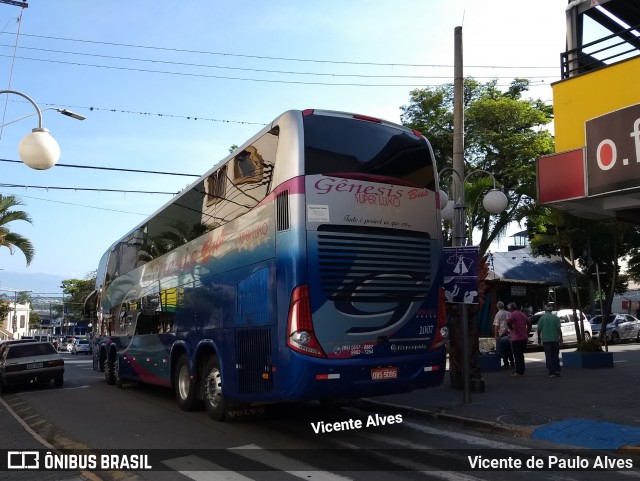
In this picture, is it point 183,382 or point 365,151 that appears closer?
point 365,151

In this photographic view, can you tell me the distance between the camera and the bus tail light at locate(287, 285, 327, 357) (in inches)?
284

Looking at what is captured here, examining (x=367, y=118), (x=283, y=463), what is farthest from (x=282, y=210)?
(x=283, y=463)

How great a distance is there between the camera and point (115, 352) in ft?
55.6

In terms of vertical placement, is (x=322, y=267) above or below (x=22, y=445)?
above

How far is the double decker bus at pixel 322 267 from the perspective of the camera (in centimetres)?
734

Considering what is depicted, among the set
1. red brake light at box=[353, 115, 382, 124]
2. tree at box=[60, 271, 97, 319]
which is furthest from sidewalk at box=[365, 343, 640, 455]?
tree at box=[60, 271, 97, 319]

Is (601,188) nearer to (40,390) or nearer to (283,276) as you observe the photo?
(283,276)

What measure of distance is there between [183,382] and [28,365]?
849cm

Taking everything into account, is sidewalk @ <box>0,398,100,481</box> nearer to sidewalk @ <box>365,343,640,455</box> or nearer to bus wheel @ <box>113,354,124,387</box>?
bus wheel @ <box>113,354,124,387</box>

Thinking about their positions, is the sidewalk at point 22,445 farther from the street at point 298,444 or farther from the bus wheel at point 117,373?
the bus wheel at point 117,373

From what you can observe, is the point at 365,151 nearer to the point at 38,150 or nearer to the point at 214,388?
the point at 214,388

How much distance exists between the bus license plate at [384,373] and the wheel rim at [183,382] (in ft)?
14.5

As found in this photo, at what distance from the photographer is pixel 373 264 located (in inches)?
309

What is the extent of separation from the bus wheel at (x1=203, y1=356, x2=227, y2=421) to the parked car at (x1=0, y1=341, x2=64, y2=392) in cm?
961
